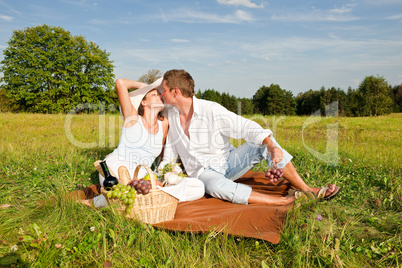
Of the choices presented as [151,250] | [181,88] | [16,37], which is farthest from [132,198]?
[16,37]

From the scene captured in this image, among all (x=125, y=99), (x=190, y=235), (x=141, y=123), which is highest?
(x=125, y=99)

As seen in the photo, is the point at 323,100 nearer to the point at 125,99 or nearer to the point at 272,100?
the point at 272,100

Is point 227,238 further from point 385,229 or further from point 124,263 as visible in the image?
point 385,229

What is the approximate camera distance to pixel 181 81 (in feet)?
15.2

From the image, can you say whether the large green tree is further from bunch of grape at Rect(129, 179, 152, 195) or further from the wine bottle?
bunch of grape at Rect(129, 179, 152, 195)

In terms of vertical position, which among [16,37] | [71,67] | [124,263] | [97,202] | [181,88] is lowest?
[124,263]

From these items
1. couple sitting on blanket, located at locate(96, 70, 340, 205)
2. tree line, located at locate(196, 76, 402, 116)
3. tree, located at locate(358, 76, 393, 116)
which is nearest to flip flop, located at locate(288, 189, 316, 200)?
couple sitting on blanket, located at locate(96, 70, 340, 205)

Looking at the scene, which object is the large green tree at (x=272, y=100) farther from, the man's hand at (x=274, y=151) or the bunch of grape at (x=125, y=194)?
the bunch of grape at (x=125, y=194)

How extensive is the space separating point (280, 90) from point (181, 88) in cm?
6431

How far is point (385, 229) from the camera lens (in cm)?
340

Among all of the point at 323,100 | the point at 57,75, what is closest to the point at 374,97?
the point at 323,100

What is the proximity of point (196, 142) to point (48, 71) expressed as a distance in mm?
38459

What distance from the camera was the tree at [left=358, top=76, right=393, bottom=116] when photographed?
44.8 meters

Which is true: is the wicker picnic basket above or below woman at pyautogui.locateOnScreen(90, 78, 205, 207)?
below
